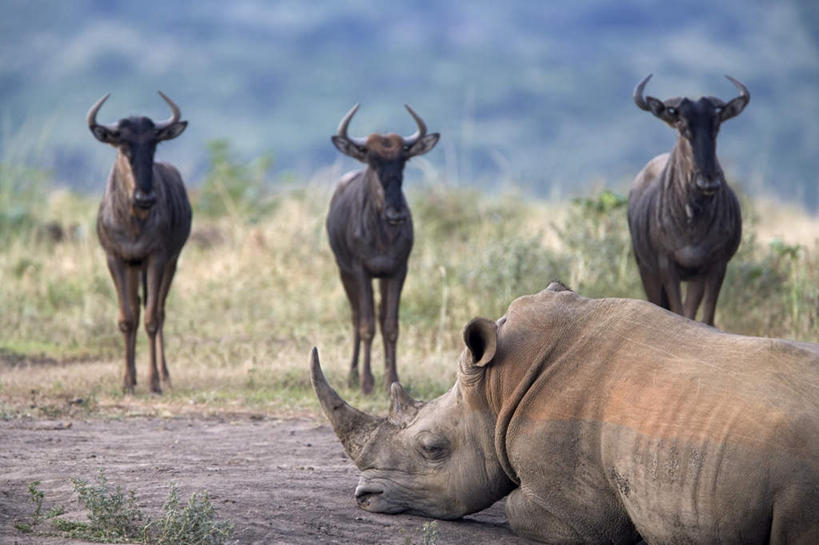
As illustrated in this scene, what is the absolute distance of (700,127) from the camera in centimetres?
994

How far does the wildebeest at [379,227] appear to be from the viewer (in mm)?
10922

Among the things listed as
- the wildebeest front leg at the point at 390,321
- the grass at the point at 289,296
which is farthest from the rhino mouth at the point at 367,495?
the wildebeest front leg at the point at 390,321

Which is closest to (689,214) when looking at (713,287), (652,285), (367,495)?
(713,287)

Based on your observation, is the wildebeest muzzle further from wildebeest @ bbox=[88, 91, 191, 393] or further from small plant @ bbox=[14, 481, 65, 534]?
small plant @ bbox=[14, 481, 65, 534]

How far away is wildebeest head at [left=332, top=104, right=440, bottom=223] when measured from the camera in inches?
427

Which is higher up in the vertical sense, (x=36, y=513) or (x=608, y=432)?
(x=608, y=432)

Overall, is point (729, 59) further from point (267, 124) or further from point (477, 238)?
point (477, 238)

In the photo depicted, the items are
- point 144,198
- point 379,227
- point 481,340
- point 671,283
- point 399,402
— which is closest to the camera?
point 481,340

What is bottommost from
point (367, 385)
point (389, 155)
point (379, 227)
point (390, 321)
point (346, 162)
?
point (367, 385)

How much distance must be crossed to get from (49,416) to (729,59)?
3763 inches

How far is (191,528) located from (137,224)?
5946 millimetres

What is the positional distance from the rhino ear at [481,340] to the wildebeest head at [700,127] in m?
4.42

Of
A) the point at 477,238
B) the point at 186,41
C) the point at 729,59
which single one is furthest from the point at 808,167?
the point at 477,238

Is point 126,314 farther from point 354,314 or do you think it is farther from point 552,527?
point 552,527
